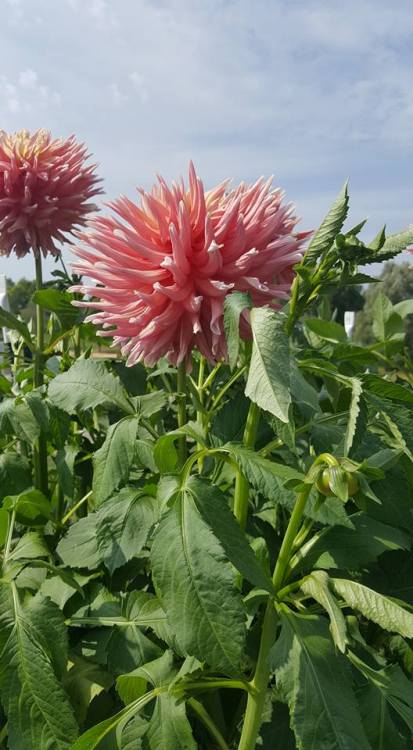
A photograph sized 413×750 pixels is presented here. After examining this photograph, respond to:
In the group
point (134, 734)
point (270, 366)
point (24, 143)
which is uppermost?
point (24, 143)

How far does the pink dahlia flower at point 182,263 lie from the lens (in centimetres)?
96

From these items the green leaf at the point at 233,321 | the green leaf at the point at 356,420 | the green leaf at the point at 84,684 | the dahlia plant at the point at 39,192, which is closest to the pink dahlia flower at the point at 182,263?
the green leaf at the point at 233,321

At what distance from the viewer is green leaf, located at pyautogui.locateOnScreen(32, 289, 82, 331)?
4.79ft

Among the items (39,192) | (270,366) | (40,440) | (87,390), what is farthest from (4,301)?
(270,366)

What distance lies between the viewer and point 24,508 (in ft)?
3.79

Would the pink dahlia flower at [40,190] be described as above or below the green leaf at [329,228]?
above

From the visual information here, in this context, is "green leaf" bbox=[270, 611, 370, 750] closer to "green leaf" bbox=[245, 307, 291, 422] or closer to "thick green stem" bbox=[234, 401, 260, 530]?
"thick green stem" bbox=[234, 401, 260, 530]

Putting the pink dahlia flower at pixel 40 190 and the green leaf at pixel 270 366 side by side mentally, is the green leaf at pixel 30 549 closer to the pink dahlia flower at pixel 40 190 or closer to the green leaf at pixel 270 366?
the green leaf at pixel 270 366

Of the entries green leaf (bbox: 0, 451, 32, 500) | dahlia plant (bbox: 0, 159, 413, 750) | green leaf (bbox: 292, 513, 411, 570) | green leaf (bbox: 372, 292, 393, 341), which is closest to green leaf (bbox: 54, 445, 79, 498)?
dahlia plant (bbox: 0, 159, 413, 750)

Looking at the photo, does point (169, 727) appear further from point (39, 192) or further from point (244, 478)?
point (39, 192)

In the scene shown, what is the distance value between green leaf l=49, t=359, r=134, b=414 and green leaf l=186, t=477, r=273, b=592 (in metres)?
0.35

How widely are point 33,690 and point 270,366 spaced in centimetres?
47

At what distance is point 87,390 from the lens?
3.72 feet

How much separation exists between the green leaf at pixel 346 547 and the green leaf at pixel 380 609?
0.35ft
